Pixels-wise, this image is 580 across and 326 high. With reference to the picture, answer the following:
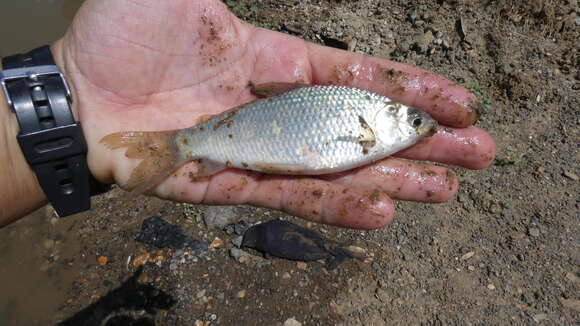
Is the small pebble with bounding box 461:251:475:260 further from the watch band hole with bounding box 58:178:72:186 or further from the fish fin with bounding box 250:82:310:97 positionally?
the watch band hole with bounding box 58:178:72:186

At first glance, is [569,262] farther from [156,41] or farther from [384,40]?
[156,41]

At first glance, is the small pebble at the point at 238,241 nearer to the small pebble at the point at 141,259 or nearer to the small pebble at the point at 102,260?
the small pebble at the point at 141,259

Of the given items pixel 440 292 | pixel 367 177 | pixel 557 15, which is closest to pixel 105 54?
pixel 367 177

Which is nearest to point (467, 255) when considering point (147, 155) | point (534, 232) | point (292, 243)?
point (534, 232)

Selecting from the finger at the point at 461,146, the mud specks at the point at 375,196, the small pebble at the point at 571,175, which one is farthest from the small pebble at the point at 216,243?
the small pebble at the point at 571,175

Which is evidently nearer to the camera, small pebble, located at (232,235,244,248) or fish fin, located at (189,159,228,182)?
fish fin, located at (189,159,228,182)

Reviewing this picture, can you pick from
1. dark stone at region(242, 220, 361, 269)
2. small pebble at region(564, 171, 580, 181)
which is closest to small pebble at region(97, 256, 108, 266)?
dark stone at region(242, 220, 361, 269)
